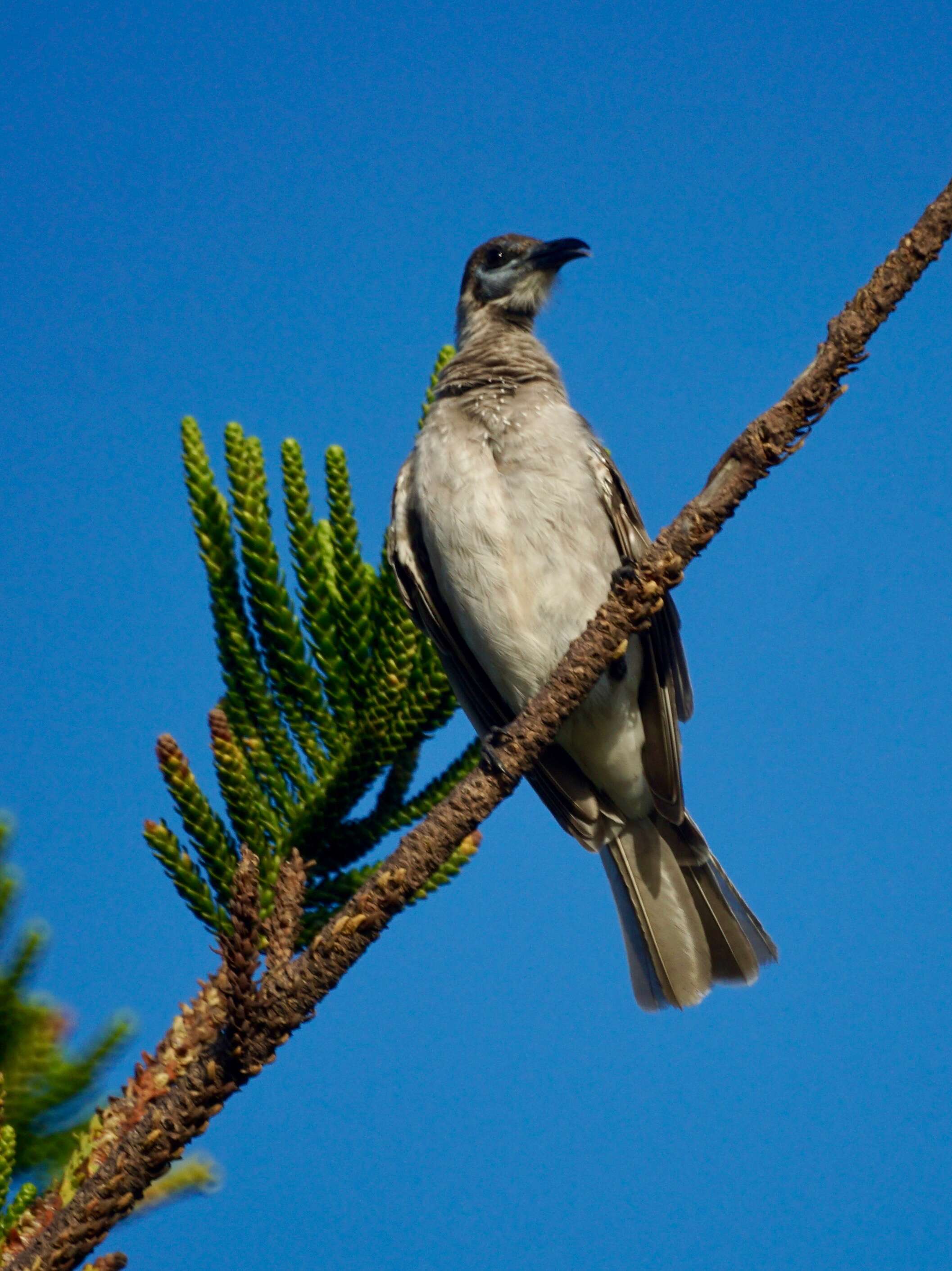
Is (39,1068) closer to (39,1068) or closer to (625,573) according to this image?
(39,1068)

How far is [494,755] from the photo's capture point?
2963mm

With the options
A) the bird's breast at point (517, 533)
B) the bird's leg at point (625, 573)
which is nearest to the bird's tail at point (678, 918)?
the bird's breast at point (517, 533)

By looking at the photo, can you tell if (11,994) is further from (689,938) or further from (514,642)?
Result: (689,938)

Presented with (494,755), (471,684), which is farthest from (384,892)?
(471,684)

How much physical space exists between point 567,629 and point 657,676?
55cm

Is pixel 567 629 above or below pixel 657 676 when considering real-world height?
below

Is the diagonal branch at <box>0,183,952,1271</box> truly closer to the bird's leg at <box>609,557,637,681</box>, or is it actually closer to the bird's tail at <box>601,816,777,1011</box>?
the bird's leg at <box>609,557,637,681</box>

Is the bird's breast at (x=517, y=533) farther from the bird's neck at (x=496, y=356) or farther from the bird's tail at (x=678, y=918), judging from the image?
the bird's tail at (x=678, y=918)

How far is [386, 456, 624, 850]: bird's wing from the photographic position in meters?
5.86

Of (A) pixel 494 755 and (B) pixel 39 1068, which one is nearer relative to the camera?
(B) pixel 39 1068

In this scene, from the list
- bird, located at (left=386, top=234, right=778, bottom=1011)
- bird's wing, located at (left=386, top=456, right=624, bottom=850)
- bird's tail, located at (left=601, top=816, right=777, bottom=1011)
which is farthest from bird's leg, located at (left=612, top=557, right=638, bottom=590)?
bird's tail, located at (left=601, top=816, right=777, bottom=1011)

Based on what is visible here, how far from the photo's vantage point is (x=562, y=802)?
20.6ft

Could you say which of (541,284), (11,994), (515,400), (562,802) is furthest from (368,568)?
(541,284)

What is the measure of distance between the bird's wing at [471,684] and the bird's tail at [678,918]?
0.22 m
